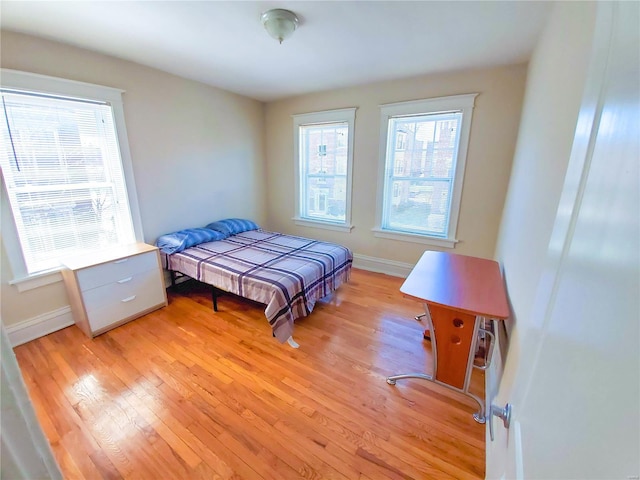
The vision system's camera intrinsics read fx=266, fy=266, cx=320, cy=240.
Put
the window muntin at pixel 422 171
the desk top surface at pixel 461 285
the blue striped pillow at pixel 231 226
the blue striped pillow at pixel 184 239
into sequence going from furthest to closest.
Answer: the blue striped pillow at pixel 231 226 < the window muntin at pixel 422 171 < the blue striped pillow at pixel 184 239 < the desk top surface at pixel 461 285

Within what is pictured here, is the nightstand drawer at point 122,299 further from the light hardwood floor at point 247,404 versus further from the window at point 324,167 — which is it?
the window at point 324,167

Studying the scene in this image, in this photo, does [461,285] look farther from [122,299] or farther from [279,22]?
[122,299]

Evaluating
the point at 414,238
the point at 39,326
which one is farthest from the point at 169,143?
the point at 414,238

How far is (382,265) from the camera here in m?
3.67

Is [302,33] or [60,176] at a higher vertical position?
[302,33]

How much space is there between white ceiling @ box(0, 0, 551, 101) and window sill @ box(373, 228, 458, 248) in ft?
5.87

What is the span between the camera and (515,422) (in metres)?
0.65

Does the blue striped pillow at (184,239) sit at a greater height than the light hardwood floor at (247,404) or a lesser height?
greater

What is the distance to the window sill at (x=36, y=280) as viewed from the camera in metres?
2.15

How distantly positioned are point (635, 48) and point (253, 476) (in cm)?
183

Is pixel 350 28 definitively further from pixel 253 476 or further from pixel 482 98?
pixel 253 476

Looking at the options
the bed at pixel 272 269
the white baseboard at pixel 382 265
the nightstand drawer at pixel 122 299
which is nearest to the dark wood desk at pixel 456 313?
the bed at pixel 272 269

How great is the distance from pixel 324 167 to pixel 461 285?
2.68 meters

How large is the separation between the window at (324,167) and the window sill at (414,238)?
0.48 m
